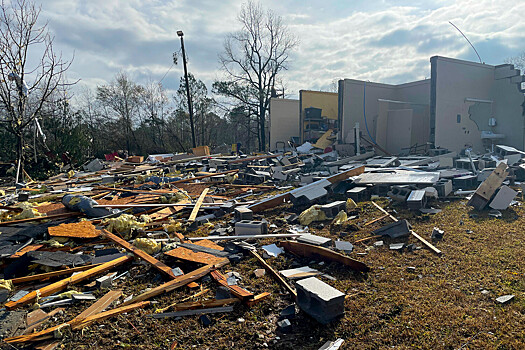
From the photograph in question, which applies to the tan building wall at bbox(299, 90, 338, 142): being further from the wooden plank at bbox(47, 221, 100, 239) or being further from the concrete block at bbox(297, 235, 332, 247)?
the wooden plank at bbox(47, 221, 100, 239)

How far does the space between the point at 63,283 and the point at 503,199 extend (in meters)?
7.26

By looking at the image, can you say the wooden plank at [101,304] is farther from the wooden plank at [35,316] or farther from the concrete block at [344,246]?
the concrete block at [344,246]

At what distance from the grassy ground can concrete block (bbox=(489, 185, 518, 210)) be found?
1.98m

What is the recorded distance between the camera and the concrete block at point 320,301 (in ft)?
8.68

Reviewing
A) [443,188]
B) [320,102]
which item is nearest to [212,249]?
[443,188]

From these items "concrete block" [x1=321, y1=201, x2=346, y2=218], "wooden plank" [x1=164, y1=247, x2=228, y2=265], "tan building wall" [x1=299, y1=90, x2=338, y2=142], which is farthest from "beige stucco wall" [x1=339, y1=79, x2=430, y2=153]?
"wooden plank" [x1=164, y1=247, x2=228, y2=265]

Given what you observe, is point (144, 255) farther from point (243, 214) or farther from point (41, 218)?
point (41, 218)

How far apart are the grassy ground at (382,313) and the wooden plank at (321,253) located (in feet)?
0.33

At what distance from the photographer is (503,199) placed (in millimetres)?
5852

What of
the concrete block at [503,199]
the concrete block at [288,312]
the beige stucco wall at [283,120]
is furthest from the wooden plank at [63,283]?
the beige stucco wall at [283,120]

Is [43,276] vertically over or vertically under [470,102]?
under

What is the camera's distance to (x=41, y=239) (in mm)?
4820

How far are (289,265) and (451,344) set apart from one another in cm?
195

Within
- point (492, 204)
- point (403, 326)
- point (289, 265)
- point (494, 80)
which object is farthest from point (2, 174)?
point (494, 80)
